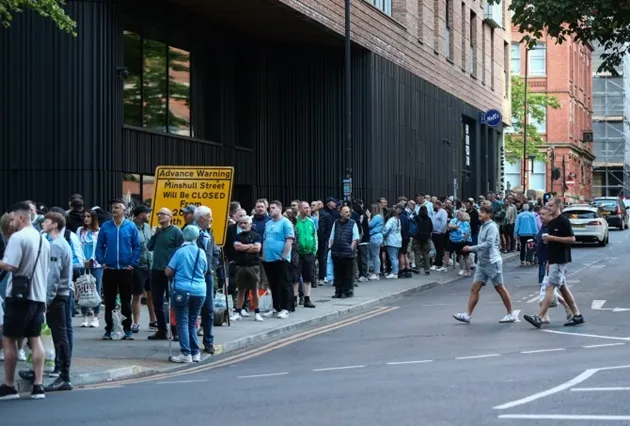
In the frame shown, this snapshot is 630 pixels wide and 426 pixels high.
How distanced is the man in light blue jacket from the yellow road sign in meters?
0.94

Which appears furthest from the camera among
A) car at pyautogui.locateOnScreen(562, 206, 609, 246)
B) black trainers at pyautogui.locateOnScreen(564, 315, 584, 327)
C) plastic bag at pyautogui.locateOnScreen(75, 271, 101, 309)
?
car at pyautogui.locateOnScreen(562, 206, 609, 246)

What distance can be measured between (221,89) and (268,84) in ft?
9.09

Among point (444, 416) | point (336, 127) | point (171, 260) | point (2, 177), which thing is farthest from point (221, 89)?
point (444, 416)

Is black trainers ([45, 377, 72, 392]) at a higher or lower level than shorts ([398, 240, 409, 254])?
lower

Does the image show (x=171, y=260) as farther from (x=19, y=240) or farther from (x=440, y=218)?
(x=440, y=218)

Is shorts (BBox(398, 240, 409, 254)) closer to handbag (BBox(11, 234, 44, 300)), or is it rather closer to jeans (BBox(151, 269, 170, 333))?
jeans (BBox(151, 269, 170, 333))

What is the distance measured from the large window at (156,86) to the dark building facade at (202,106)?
41 millimetres

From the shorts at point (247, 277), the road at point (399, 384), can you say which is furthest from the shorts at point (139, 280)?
the road at point (399, 384)

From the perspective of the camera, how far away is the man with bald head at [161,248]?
1563 centimetres

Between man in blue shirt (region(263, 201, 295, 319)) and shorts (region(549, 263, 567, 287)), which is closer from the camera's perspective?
shorts (region(549, 263, 567, 287))

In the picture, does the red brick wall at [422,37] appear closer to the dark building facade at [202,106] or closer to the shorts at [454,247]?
the dark building facade at [202,106]

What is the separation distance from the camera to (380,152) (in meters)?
34.3

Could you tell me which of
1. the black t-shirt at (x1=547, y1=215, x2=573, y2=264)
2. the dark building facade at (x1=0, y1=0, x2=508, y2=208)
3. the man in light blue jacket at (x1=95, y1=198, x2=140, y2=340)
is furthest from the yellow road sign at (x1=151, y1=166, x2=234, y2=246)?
the dark building facade at (x1=0, y1=0, x2=508, y2=208)

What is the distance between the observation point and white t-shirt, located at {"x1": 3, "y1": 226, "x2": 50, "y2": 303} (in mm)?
11266
